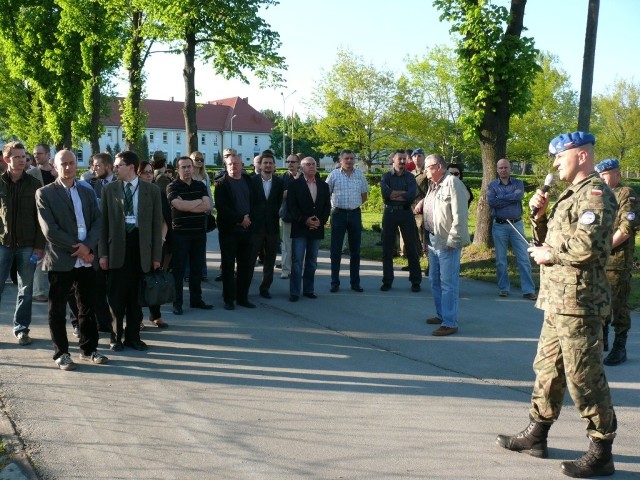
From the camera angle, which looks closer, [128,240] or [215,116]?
[128,240]

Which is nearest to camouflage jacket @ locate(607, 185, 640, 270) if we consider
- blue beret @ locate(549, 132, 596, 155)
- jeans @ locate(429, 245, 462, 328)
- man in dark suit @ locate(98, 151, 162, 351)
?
jeans @ locate(429, 245, 462, 328)

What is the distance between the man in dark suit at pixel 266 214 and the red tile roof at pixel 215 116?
103m

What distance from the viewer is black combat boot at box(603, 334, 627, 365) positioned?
746cm

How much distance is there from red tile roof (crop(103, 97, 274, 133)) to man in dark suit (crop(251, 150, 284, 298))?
103m

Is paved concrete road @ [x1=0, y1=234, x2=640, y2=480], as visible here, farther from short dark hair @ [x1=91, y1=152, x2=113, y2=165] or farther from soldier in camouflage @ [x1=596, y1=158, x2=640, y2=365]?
short dark hair @ [x1=91, y1=152, x2=113, y2=165]

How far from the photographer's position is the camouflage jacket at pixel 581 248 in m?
4.64

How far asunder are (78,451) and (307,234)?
631 centimetres

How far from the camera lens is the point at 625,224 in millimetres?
7258

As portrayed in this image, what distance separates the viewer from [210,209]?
10.2 metres

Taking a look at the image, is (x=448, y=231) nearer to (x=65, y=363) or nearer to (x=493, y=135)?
(x=65, y=363)

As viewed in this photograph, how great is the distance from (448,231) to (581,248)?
4021 millimetres

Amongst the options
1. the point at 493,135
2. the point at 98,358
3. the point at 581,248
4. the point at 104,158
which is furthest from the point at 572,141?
the point at 493,135

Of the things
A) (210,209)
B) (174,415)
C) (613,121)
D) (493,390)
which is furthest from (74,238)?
(613,121)

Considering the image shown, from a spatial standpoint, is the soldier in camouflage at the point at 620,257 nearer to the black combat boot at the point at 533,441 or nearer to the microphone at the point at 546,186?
the microphone at the point at 546,186
